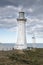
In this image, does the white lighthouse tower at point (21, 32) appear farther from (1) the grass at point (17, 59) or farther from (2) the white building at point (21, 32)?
(1) the grass at point (17, 59)

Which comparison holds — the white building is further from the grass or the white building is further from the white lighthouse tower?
the grass

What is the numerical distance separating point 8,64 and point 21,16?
19510 mm

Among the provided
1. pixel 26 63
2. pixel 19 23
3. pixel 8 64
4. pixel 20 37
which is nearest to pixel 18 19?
pixel 19 23

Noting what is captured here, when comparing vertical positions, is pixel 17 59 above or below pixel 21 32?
below

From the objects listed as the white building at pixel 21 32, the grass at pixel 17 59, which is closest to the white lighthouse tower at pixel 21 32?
the white building at pixel 21 32

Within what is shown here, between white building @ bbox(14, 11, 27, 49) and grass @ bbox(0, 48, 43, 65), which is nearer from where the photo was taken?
grass @ bbox(0, 48, 43, 65)

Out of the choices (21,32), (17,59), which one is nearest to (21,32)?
(21,32)

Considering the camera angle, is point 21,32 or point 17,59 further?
point 21,32

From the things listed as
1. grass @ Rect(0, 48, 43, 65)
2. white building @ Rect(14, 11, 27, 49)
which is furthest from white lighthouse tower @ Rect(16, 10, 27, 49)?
grass @ Rect(0, 48, 43, 65)

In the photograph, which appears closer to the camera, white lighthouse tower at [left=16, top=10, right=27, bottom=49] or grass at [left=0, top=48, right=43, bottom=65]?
grass at [left=0, top=48, right=43, bottom=65]

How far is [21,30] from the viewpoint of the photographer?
1550 inches

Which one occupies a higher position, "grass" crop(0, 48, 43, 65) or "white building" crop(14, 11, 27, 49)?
"white building" crop(14, 11, 27, 49)

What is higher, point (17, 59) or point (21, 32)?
point (21, 32)

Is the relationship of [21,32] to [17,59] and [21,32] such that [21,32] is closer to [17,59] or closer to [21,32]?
[21,32]
